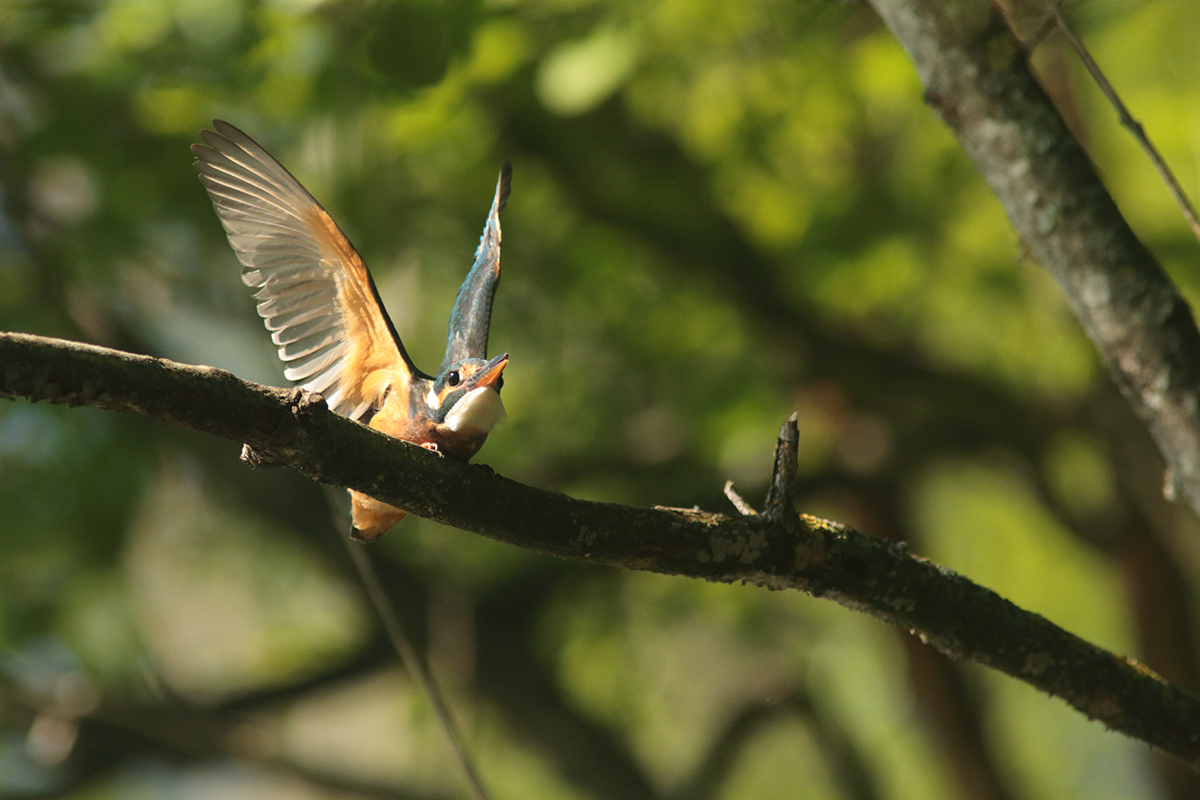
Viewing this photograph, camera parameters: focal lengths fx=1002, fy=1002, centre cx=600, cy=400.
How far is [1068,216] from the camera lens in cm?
216

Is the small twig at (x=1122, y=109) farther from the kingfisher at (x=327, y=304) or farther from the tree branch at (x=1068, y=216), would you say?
the kingfisher at (x=327, y=304)

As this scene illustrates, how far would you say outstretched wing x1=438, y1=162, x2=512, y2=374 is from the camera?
2287 millimetres

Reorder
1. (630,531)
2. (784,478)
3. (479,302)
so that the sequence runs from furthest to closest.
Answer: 1. (479,302)
2. (784,478)
3. (630,531)

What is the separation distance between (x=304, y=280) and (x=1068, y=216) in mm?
1740

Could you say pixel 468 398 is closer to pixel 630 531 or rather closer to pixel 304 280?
pixel 630 531

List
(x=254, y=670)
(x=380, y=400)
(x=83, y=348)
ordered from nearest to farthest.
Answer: (x=83, y=348) → (x=380, y=400) → (x=254, y=670)

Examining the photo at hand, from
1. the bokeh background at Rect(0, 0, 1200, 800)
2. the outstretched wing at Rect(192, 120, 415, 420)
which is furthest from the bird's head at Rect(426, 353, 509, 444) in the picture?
the bokeh background at Rect(0, 0, 1200, 800)

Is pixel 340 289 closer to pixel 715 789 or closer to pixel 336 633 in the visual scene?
pixel 715 789

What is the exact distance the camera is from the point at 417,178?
16.0 feet

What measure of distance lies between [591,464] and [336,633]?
2.80 m

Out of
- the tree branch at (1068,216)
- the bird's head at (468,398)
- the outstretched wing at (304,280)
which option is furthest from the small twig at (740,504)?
the tree branch at (1068,216)

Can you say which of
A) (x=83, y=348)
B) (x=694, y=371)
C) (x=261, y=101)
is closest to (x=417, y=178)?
(x=261, y=101)

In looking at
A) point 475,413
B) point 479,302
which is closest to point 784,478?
point 475,413

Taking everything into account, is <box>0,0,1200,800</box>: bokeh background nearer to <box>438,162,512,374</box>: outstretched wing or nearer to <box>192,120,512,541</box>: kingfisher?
<box>438,162,512,374</box>: outstretched wing
